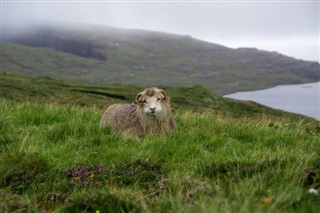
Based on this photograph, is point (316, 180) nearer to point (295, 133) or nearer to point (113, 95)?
point (295, 133)

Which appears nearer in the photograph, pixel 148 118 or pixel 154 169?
pixel 154 169

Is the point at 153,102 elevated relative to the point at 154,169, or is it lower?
elevated

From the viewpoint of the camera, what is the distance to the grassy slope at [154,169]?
488 centimetres

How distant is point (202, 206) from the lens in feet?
13.0

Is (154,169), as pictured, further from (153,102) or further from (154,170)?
(153,102)

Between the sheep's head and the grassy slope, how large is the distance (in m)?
0.93

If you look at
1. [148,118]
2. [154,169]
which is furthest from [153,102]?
[154,169]

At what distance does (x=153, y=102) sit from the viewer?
40.8 feet

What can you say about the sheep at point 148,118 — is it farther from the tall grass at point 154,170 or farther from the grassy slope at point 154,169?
the tall grass at point 154,170

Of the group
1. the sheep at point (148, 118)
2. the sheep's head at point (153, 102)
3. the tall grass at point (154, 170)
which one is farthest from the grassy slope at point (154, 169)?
the sheep's head at point (153, 102)

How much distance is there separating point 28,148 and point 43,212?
3.06 m

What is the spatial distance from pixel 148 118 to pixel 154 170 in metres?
5.12

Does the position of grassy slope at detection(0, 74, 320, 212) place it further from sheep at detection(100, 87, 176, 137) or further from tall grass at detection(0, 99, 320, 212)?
sheep at detection(100, 87, 176, 137)

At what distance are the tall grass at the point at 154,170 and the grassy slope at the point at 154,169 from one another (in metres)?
0.02
